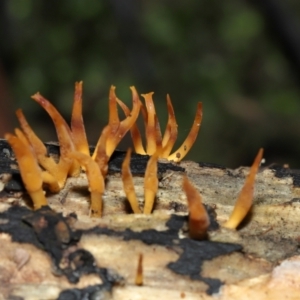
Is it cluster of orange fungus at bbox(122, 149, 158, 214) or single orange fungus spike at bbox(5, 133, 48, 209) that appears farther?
cluster of orange fungus at bbox(122, 149, 158, 214)

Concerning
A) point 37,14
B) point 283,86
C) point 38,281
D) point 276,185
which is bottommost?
point 38,281

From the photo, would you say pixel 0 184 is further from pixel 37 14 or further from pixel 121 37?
pixel 37 14

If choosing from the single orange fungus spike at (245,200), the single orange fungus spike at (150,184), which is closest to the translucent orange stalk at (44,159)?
the single orange fungus spike at (150,184)

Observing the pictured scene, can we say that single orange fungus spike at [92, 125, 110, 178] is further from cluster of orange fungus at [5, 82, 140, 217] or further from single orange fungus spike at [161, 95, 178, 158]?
single orange fungus spike at [161, 95, 178, 158]

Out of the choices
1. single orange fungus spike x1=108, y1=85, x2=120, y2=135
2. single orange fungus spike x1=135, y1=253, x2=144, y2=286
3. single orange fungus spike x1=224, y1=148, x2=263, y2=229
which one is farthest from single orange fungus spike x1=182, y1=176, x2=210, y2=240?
single orange fungus spike x1=108, y1=85, x2=120, y2=135

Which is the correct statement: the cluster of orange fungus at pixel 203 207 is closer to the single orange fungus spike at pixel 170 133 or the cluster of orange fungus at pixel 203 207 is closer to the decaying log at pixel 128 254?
the decaying log at pixel 128 254

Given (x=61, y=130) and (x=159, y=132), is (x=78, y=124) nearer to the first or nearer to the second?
(x=61, y=130)

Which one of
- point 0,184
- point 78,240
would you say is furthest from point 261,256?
point 0,184

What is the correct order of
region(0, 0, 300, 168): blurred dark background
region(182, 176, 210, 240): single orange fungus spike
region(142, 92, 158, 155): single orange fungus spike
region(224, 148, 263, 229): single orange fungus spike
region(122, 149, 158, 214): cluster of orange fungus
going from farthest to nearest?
region(0, 0, 300, 168): blurred dark background < region(142, 92, 158, 155): single orange fungus spike < region(122, 149, 158, 214): cluster of orange fungus < region(224, 148, 263, 229): single orange fungus spike < region(182, 176, 210, 240): single orange fungus spike

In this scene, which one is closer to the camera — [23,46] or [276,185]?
[276,185]
